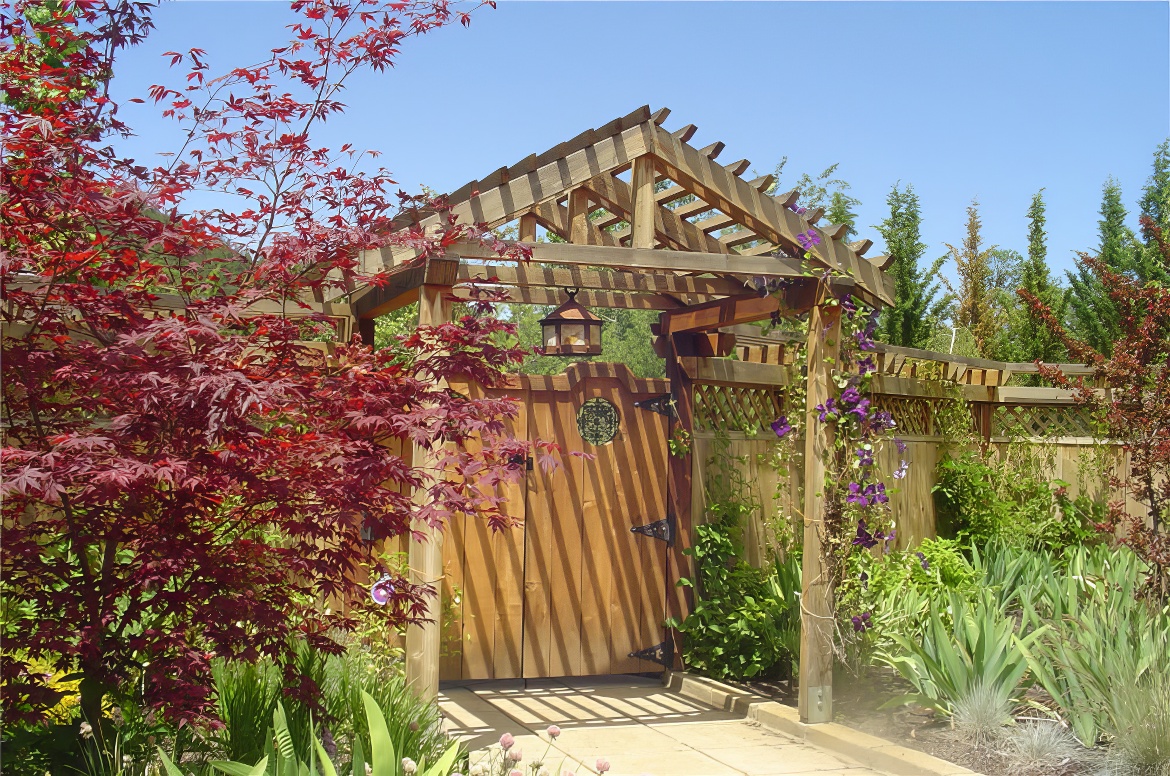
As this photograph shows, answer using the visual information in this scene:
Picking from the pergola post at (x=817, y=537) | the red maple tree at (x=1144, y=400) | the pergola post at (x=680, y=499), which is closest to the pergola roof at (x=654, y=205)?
the pergola post at (x=817, y=537)

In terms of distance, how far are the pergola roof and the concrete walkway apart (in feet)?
7.93

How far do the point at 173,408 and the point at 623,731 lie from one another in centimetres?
330

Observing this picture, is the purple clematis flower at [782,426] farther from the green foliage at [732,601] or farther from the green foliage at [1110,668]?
the green foliage at [1110,668]

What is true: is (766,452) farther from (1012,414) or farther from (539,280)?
(1012,414)

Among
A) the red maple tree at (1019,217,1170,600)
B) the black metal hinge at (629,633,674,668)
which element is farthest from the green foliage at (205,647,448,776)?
the red maple tree at (1019,217,1170,600)

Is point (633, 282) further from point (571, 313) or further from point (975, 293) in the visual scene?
point (975, 293)

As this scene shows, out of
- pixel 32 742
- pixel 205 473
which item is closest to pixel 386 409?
pixel 205 473

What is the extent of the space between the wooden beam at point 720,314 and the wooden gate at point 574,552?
18.1 inches

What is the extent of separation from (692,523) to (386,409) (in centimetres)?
372

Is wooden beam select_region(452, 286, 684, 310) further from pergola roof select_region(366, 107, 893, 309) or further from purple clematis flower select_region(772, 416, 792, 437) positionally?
purple clematis flower select_region(772, 416, 792, 437)

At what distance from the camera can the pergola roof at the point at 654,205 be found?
5316mm

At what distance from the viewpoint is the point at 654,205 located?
5.62 meters

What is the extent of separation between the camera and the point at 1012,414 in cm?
936

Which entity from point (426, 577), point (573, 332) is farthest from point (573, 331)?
point (426, 577)
